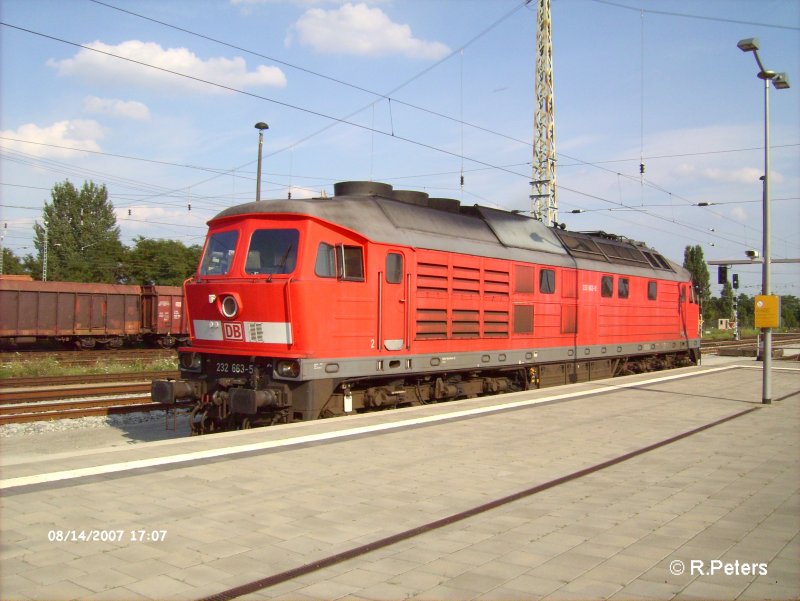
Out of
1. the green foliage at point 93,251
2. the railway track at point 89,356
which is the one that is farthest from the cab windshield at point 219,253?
the green foliage at point 93,251

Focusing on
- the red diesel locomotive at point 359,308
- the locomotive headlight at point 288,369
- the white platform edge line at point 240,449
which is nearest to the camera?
the white platform edge line at point 240,449

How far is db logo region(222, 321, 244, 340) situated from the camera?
1029cm

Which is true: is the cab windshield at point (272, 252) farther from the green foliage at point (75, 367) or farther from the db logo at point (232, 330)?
the green foliage at point (75, 367)

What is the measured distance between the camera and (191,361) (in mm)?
11047

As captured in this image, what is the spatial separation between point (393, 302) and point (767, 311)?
329 inches

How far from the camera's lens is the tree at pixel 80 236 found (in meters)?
54.5

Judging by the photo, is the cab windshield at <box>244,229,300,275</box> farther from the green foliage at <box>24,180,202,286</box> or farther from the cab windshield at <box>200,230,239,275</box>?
the green foliage at <box>24,180,202,286</box>

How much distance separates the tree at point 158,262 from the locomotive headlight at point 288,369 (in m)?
45.1

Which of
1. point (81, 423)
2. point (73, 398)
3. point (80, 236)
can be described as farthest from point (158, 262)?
point (81, 423)

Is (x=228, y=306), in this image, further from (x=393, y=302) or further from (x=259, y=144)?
(x=259, y=144)

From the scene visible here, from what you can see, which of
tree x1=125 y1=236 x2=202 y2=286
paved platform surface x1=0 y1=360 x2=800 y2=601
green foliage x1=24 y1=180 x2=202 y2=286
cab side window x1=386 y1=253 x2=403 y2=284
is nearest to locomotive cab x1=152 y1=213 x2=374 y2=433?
cab side window x1=386 y1=253 x2=403 y2=284

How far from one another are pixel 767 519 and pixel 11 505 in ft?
21.6

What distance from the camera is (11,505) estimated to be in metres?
5.69

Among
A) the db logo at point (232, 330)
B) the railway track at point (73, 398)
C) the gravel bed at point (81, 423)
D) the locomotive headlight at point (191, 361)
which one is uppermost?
the db logo at point (232, 330)
